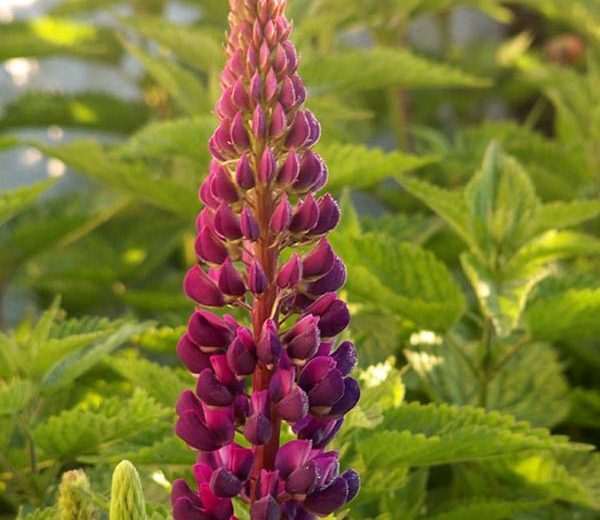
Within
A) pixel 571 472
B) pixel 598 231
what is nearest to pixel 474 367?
pixel 571 472

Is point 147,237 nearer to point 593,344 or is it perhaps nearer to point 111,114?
point 111,114

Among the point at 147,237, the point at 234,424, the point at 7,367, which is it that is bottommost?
the point at 234,424

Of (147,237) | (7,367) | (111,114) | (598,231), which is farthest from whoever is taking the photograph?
(111,114)

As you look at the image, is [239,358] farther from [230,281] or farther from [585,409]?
[585,409]

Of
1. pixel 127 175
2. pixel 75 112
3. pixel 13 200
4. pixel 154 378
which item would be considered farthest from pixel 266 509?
pixel 75 112

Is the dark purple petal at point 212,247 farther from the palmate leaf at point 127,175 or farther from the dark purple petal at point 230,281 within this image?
the palmate leaf at point 127,175

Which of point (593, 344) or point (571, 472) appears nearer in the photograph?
point (571, 472)

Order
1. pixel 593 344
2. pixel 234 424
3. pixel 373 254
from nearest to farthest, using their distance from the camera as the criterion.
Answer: pixel 234 424 < pixel 373 254 < pixel 593 344

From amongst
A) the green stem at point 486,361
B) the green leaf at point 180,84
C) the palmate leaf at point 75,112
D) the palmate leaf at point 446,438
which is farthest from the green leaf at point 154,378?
the palmate leaf at point 75,112

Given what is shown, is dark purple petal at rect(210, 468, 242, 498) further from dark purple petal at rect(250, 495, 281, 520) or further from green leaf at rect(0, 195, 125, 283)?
green leaf at rect(0, 195, 125, 283)
